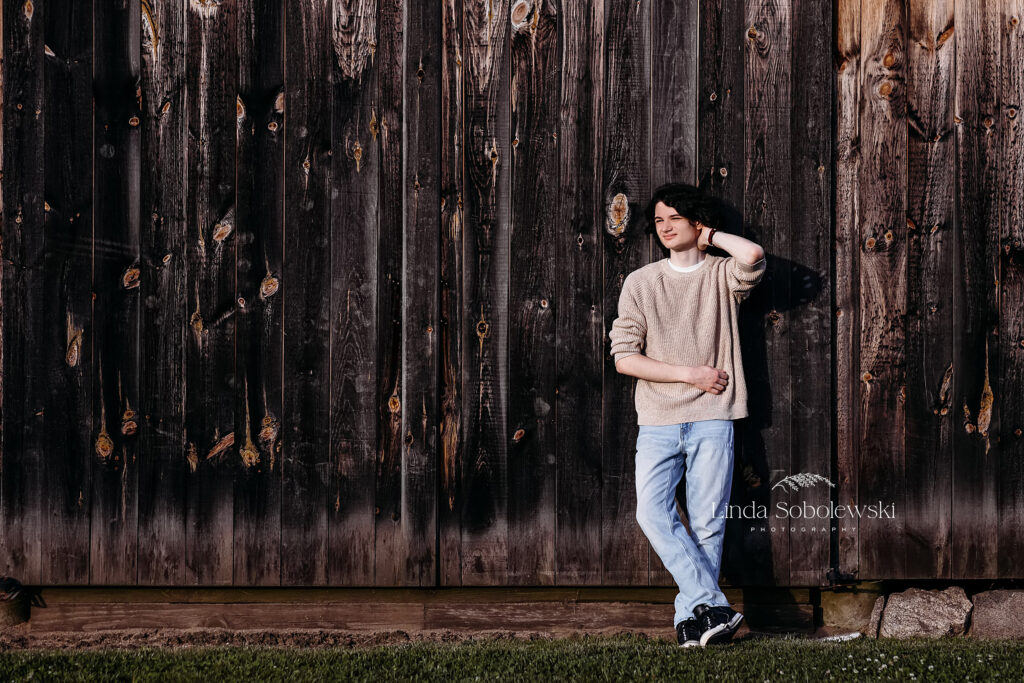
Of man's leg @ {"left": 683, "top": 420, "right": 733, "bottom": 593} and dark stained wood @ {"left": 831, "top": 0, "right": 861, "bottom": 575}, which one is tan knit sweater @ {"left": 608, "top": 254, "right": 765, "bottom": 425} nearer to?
man's leg @ {"left": 683, "top": 420, "right": 733, "bottom": 593}

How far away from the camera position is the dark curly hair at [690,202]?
136 inches

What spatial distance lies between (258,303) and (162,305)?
44 centimetres

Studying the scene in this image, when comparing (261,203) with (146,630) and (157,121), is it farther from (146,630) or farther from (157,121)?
(146,630)

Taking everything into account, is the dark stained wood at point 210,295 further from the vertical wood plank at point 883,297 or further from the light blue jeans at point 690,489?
the vertical wood plank at point 883,297

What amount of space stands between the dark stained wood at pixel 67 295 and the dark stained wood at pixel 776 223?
309 centimetres

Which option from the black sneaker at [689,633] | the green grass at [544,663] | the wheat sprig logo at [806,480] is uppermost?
the wheat sprig logo at [806,480]

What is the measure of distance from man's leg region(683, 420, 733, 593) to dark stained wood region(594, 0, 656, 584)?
14.5 inches

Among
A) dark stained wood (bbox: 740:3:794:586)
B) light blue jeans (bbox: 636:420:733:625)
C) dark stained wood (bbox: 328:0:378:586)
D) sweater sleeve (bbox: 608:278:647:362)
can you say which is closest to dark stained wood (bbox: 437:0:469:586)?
dark stained wood (bbox: 328:0:378:586)

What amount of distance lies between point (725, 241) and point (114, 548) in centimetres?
309

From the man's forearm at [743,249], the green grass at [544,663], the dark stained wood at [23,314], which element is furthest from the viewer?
the dark stained wood at [23,314]

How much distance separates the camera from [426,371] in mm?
3670

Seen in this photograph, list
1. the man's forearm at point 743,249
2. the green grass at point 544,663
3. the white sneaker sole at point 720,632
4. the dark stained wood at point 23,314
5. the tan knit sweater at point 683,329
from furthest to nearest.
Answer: the dark stained wood at point 23,314 → the tan knit sweater at point 683,329 → the man's forearm at point 743,249 → the white sneaker sole at point 720,632 → the green grass at point 544,663

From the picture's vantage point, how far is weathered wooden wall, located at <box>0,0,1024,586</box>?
144 inches

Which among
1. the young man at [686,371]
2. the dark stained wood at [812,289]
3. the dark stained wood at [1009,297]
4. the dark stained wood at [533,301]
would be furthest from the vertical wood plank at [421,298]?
the dark stained wood at [1009,297]
